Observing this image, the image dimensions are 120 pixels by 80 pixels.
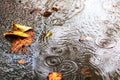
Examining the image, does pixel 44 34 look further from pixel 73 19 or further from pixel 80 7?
pixel 80 7

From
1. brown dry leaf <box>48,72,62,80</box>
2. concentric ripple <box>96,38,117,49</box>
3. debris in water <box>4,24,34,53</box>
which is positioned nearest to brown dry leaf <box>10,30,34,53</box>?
debris in water <box>4,24,34,53</box>

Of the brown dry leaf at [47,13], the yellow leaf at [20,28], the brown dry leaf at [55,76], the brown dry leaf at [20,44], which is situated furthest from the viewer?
the brown dry leaf at [47,13]

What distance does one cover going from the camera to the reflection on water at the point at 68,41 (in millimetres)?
3070

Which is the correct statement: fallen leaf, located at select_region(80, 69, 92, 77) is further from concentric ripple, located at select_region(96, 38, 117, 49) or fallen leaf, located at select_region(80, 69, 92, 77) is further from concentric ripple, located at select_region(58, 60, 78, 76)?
concentric ripple, located at select_region(96, 38, 117, 49)

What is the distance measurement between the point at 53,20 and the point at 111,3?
3.42 ft

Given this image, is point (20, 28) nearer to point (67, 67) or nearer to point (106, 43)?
point (67, 67)

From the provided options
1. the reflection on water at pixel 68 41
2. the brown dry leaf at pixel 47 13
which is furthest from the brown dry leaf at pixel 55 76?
the brown dry leaf at pixel 47 13

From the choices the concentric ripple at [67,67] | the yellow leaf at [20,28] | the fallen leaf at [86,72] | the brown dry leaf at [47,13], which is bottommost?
the fallen leaf at [86,72]

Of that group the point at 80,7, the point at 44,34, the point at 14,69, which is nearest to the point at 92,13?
the point at 80,7

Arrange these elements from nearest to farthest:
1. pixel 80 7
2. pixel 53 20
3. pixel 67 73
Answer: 1. pixel 67 73
2. pixel 53 20
3. pixel 80 7

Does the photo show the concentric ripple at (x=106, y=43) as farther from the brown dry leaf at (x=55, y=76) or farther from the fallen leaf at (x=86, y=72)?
the brown dry leaf at (x=55, y=76)

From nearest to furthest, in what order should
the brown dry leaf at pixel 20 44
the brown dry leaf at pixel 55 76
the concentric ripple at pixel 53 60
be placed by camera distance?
the brown dry leaf at pixel 55 76
the concentric ripple at pixel 53 60
the brown dry leaf at pixel 20 44

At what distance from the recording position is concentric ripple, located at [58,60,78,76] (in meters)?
3.05

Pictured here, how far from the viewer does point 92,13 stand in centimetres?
404
